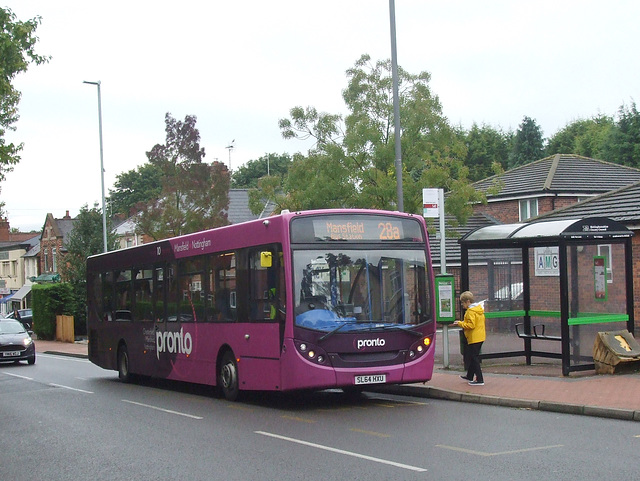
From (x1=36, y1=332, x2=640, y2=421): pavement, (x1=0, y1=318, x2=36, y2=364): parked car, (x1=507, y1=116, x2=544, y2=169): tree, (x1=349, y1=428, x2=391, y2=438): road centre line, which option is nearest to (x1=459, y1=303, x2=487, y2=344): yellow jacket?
(x1=36, y1=332, x2=640, y2=421): pavement

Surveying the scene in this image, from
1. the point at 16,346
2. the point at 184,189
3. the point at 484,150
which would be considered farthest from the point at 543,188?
the point at 484,150

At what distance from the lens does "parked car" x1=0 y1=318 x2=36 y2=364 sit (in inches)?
1099

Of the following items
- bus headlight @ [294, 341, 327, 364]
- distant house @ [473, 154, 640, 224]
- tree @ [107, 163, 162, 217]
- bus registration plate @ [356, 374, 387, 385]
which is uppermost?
tree @ [107, 163, 162, 217]

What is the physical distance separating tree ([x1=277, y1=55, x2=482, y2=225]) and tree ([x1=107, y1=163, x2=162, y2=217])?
218ft

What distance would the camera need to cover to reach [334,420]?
11789 millimetres

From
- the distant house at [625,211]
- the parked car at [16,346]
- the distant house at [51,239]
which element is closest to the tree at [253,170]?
the distant house at [51,239]

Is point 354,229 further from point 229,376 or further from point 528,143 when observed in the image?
point 528,143

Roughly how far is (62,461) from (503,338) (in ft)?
34.7

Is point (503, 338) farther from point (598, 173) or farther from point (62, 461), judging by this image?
point (598, 173)

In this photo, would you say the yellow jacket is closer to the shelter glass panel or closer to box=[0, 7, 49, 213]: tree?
the shelter glass panel

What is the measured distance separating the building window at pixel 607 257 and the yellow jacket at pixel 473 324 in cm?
270

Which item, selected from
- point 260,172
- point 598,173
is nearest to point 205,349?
point 598,173

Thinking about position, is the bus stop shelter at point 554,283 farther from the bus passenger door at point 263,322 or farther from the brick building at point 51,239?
the brick building at point 51,239

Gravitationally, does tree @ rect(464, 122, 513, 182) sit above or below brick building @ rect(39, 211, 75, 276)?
above
